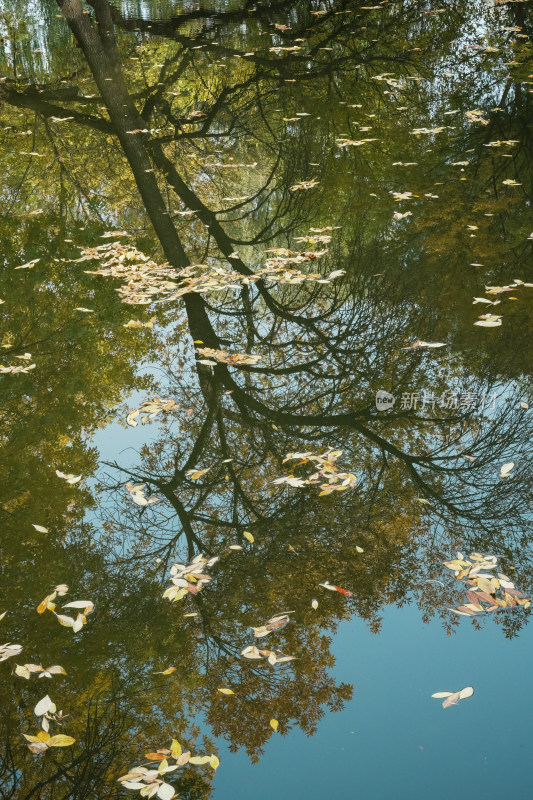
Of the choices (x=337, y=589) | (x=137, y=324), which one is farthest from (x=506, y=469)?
(x=137, y=324)

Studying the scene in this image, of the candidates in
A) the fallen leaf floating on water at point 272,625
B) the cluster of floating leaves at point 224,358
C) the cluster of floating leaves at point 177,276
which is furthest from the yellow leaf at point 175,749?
the cluster of floating leaves at point 177,276

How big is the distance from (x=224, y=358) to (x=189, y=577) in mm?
2168

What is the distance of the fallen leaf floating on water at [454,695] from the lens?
2.59 m

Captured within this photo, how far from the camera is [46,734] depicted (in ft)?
8.45

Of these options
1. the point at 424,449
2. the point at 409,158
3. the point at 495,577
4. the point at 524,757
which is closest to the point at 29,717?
the point at 524,757

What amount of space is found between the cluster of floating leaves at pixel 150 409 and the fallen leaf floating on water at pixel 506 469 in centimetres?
219

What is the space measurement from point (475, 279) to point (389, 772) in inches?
165

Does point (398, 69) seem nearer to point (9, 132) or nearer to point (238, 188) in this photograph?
point (238, 188)

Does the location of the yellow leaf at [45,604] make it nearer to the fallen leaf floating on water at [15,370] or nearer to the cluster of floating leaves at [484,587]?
the cluster of floating leaves at [484,587]

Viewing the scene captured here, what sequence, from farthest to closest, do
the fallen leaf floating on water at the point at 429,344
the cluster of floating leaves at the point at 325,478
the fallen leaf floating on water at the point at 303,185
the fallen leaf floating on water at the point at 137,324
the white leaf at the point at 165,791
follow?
the fallen leaf floating on water at the point at 303,185 → the fallen leaf floating on water at the point at 137,324 → the fallen leaf floating on water at the point at 429,344 → the cluster of floating leaves at the point at 325,478 → the white leaf at the point at 165,791

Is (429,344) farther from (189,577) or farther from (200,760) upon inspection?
(200,760)

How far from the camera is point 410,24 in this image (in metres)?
13.9

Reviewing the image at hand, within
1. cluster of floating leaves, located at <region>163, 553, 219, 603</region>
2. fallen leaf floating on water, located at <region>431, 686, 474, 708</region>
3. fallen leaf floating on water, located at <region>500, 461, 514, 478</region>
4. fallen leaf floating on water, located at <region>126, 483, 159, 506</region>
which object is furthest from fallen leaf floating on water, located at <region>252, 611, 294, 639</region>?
fallen leaf floating on water, located at <region>500, 461, 514, 478</region>

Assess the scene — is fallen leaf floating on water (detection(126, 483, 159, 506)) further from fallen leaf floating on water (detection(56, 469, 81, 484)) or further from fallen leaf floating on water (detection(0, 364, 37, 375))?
fallen leaf floating on water (detection(0, 364, 37, 375))
